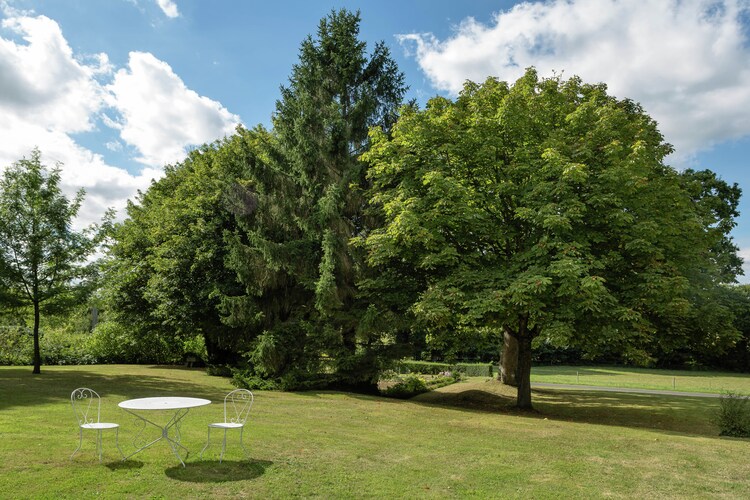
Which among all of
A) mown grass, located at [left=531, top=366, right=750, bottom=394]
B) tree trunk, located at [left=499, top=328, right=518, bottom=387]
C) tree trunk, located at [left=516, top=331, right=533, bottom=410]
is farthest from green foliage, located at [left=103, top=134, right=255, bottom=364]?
mown grass, located at [left=531, top=366, right=750, bottom=394]

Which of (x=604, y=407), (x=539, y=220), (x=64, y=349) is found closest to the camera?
(x=539, y=220)

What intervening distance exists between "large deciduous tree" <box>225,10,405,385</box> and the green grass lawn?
12.8 feet

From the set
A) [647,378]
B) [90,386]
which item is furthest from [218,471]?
[647,378]

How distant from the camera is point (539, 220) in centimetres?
1389

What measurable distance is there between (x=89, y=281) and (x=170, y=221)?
601 cm

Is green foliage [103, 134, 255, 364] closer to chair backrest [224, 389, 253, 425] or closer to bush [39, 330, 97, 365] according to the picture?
bush [39, 330, 97, 365]

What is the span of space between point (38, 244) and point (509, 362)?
70.6ft

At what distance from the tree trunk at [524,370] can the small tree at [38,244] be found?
17.4 meters

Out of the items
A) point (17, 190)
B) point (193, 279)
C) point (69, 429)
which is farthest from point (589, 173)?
point (17, 190)

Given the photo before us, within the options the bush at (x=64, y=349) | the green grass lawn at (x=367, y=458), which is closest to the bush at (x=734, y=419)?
the green grass lawn at (x=367, y=458)

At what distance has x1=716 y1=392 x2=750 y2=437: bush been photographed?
13.1 metres

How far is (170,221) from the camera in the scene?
82.8ft

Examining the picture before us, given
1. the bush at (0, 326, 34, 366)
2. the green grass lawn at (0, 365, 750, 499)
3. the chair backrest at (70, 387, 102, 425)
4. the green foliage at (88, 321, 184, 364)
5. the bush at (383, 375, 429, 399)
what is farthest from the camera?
the green foliage at (88, 321, 184, 364)

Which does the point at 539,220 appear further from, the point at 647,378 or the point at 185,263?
the point at 647,378
